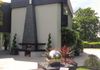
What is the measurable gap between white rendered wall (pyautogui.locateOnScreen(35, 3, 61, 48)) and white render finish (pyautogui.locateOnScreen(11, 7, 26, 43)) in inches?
72.1

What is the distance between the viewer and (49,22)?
73.4ft

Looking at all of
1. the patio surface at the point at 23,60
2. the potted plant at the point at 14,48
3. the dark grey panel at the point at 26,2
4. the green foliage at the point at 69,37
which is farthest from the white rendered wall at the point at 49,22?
the potted plant at the point at 14,48

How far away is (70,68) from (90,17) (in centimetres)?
4495

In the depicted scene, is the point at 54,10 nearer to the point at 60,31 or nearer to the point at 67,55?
the point at 60,31

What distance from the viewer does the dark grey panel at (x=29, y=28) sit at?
22.8m

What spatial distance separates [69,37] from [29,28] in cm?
400

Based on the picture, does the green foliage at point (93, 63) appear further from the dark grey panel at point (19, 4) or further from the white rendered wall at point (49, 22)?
the dark grey panel at point (19, 4)

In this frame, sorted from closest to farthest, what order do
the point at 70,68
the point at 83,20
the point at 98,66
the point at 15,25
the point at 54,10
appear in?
the point at 70,68, the point at 98,66, the point at 54,10, the point at 15,25, the point at 83,20

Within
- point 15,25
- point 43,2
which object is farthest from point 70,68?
point 15,25

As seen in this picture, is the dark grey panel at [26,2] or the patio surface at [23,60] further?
the dark grey panel at [26,2]

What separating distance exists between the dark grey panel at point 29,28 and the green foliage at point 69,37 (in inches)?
111

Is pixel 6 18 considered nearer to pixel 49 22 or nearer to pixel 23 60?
pixel 49 22

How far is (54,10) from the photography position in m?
22.2

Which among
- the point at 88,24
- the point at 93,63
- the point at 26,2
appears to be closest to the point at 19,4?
the point at 26,2
